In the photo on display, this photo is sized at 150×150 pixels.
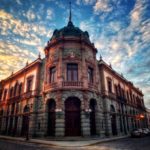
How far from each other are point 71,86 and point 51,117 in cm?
503

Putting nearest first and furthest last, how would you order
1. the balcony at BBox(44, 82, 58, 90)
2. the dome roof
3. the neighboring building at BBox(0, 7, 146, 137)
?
the neighboring building at BBox(0, 7, 146, 137) → the balcony at BBox(44, 82, 58, 90) → the dome roof

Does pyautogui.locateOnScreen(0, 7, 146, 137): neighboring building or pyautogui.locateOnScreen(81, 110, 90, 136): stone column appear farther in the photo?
pyautogui.locateOnScreen(0, 7, 146, 137): neighboring building

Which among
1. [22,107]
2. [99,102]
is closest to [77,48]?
[99,102]

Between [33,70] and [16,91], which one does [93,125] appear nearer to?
[33,70]

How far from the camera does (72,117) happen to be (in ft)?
61.7

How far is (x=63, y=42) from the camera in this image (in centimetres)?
2239

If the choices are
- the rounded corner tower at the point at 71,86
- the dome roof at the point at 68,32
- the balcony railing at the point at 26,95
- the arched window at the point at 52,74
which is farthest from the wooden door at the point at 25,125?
the dome roof at the point at 68,32

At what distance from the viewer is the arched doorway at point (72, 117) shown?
18.2 metres

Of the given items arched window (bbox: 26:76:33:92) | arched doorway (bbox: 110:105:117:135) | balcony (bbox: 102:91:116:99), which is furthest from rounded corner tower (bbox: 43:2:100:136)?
arched doorway (bbox: 110:105:117:135)

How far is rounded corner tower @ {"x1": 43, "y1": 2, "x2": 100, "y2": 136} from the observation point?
18.5m

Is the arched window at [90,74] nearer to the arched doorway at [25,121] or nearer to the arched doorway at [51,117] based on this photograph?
the arched doorway at [51,117]

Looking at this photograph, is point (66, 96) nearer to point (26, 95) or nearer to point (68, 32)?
point (26, 95)

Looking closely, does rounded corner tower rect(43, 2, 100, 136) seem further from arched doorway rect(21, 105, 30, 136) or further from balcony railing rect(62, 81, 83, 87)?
arched doorway rect(21, 105, 30, 136)

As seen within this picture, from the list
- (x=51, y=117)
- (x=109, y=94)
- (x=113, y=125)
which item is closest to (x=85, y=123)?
(x=51, y=117)
